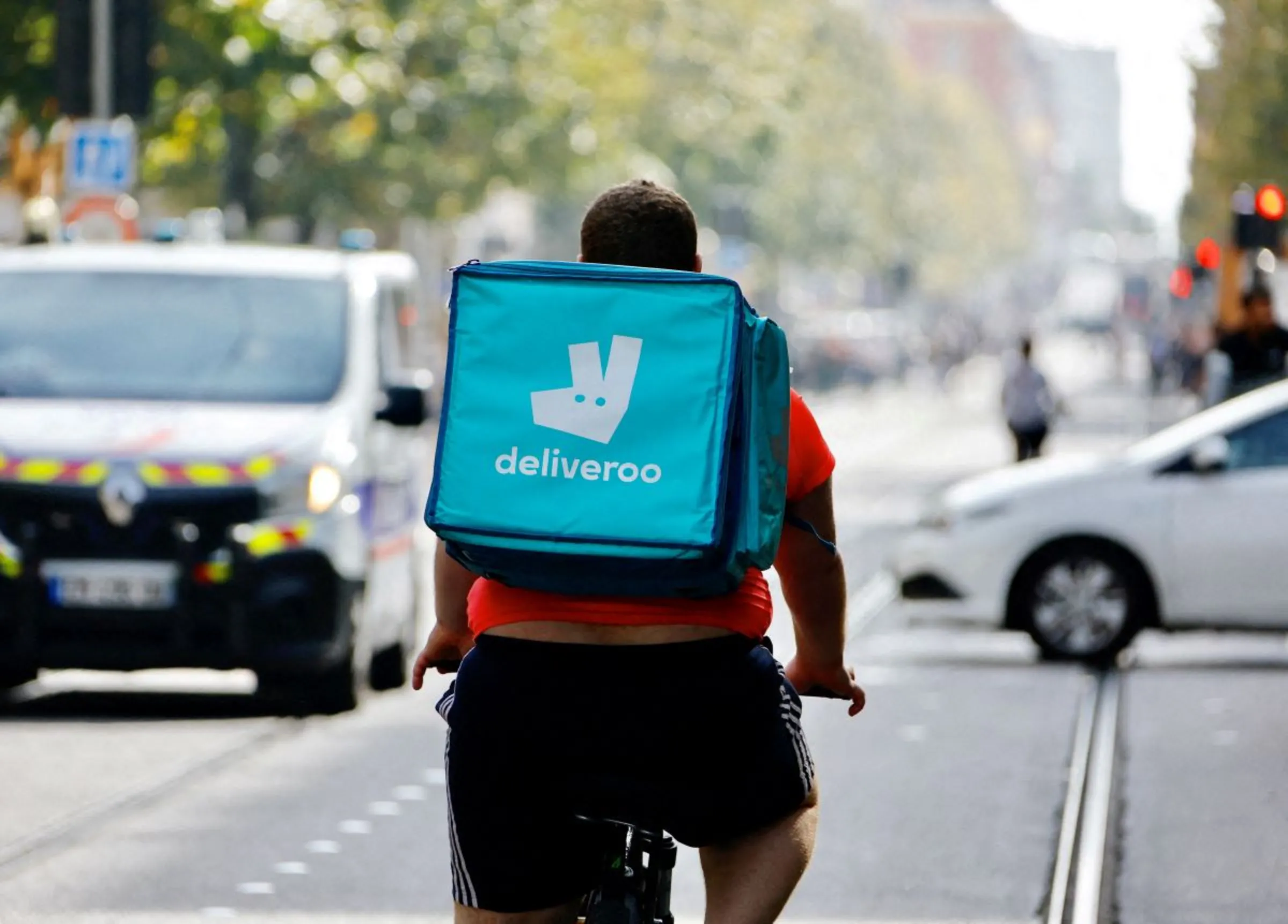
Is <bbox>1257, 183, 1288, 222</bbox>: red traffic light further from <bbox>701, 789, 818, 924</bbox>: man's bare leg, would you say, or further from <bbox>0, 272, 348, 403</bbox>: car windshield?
<bbox>701, 789, 818, 924</bbox>: man's bare leg

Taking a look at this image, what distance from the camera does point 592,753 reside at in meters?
3.92

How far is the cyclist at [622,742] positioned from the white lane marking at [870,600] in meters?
11.8

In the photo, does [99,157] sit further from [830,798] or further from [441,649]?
[441,649]

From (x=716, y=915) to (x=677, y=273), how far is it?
2.75 feet

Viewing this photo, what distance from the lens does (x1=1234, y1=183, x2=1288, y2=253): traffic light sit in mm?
26766

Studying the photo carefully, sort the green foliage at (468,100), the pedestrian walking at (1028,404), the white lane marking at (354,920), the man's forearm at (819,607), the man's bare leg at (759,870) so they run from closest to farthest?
the man's bare leg at (759,870)
the man's forearm at (819,607)
the white lane marking at (354,920)
the pedestrian walking at (1028,404)
the green foliage at (468,100)

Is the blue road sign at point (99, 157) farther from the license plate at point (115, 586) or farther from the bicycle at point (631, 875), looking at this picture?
the bicycle at point (631, 875)

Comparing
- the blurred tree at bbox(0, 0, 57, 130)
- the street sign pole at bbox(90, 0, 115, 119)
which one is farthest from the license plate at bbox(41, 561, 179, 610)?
the blurred tree at bbox(0, 0, 57, 130)

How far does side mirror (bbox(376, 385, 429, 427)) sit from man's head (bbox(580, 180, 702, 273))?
766cm

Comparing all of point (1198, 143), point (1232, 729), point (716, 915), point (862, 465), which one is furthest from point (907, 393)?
point (716, 915)

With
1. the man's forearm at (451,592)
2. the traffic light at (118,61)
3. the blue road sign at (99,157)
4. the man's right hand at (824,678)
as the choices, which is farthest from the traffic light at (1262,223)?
the man's forearm at (451,592)

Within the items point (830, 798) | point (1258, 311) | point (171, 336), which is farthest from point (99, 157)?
point (830, 798)

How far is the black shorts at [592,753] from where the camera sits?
392 centimetres

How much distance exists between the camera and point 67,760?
35.1ft
